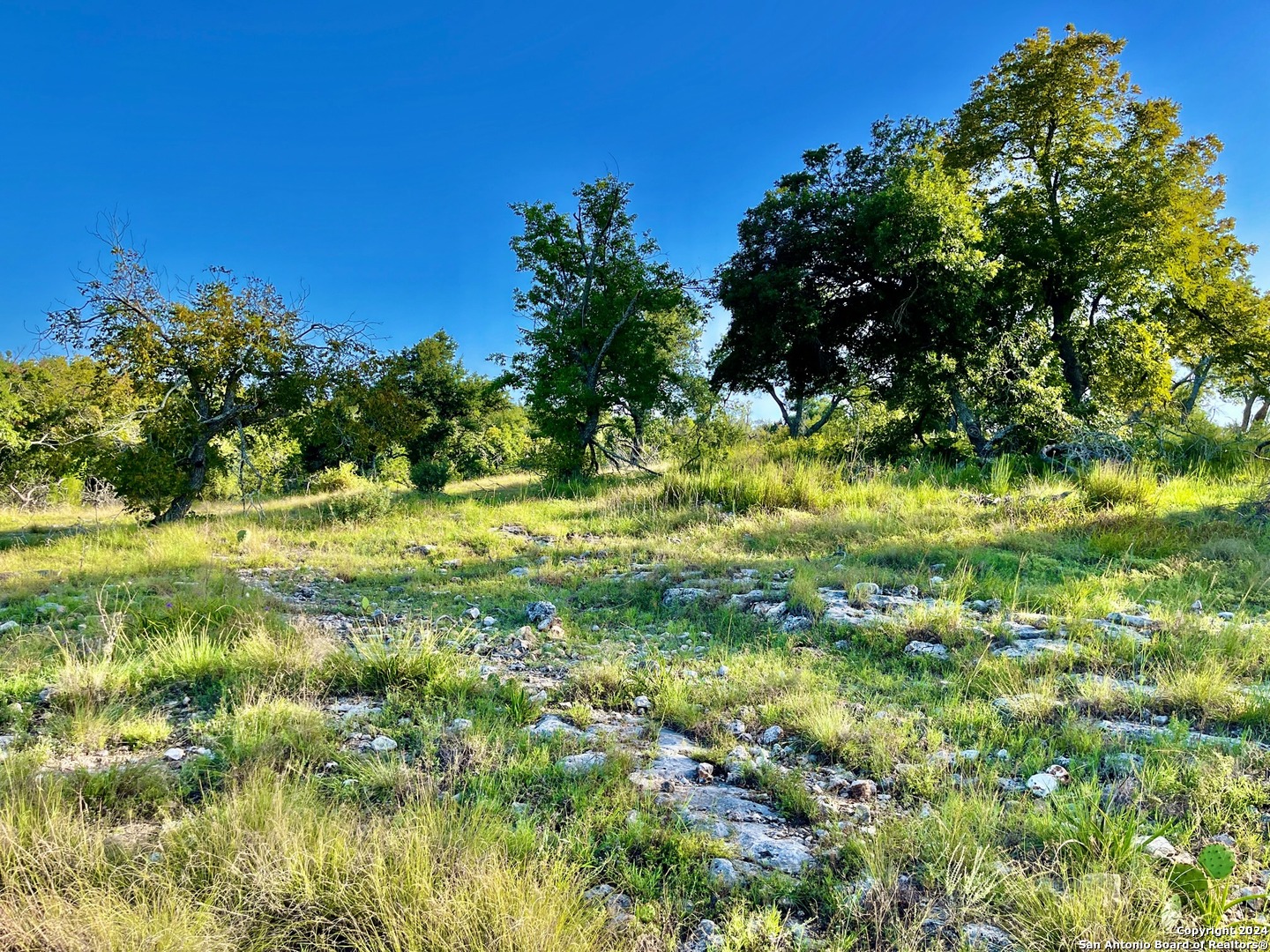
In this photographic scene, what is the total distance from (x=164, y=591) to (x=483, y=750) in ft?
16.7

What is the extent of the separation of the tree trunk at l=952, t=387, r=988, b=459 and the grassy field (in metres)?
7.11

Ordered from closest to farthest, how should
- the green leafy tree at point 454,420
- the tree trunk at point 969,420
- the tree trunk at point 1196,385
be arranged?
the tree trunk at point 969,420 < the tree trunk at point 1196,385 < the green leafy tree at point 454,420

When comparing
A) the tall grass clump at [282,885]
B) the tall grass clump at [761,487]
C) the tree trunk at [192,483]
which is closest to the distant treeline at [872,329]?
the tree trunk at [192,483]

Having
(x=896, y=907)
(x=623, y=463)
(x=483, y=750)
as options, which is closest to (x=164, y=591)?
(x=483, y=750)

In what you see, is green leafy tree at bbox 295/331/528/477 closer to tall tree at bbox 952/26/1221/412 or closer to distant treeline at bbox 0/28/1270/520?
distant treeline at bbox 0/28/1270/520

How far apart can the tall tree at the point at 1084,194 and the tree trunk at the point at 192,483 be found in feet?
57.8

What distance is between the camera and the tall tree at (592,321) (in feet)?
50.0

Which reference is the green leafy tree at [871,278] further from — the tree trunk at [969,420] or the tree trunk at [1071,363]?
the tree trunk at [1071,363]

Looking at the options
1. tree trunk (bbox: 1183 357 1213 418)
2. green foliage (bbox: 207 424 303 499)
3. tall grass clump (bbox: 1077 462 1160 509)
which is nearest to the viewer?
tall grass clump (bbox: 1077 462 1160 509)

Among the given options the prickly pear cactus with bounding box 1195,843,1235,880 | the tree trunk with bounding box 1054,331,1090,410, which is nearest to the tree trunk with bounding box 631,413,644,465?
the tree trunk with bounding box 1054,331,1090,410

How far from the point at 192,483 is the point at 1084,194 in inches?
815

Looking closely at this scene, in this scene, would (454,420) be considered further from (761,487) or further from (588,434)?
(761,487)

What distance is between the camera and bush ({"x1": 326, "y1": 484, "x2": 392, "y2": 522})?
423 inches

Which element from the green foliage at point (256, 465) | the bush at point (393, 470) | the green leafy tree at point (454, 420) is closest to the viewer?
the green foliage at point (256, 465)
